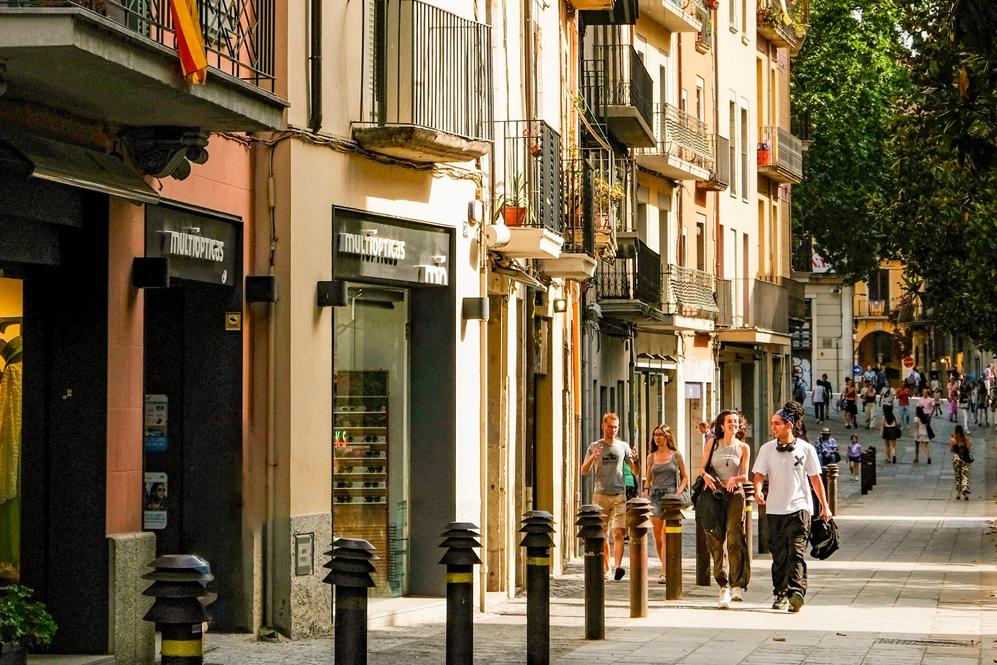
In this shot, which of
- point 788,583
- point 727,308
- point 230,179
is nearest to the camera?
point 230,179

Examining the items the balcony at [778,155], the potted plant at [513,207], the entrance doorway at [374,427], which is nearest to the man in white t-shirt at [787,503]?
the entrance doorway at [374,427]

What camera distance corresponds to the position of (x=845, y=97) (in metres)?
64.0

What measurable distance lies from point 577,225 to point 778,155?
2813 cm

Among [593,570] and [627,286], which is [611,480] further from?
[627,286]

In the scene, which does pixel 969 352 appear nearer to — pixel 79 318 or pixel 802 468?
pixel 802 468

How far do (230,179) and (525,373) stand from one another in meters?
9.48

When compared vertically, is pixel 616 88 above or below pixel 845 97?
below

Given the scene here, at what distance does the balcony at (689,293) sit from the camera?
4044 centimetres

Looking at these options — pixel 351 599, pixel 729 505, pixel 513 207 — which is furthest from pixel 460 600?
pixel 513 207

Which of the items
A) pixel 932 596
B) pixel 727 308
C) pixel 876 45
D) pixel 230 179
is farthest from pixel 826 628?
pixel 876 45

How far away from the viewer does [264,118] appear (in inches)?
516

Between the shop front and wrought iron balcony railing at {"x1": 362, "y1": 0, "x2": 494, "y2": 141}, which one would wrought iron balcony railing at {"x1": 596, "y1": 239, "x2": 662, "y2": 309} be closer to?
the shop front

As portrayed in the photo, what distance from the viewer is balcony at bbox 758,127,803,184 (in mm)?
52219

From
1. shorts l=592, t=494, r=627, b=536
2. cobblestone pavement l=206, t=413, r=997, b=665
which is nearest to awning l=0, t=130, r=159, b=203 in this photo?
cobblestone pavement l=206, t=413, r=997, b=665
